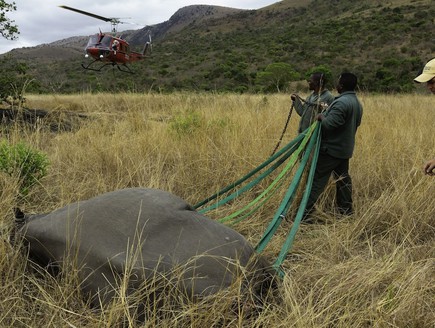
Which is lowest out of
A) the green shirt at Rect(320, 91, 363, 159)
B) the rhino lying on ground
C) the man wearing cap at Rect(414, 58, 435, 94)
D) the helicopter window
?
A: the rhino lying on ground

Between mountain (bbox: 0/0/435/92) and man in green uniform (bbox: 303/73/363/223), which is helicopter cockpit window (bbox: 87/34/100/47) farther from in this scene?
man in green uniform (bbox: 303/73/363/223)

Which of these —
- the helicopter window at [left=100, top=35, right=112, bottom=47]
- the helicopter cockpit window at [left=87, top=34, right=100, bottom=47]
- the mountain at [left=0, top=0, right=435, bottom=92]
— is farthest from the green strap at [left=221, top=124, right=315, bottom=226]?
the mountain at [left=0, top=0, right=435, bottom=92]

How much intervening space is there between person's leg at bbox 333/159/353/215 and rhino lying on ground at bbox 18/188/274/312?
1830mm

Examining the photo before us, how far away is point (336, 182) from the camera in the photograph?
11.8 feet

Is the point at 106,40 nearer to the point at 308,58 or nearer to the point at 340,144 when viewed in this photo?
the point at 340,144

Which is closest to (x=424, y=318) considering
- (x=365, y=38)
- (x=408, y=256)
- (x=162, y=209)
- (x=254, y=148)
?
(x=408, y=256)

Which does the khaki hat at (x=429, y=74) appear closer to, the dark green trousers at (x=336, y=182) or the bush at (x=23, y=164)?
the dark green trousers at (x=336, y=182)

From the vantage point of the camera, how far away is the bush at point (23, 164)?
3248 mm

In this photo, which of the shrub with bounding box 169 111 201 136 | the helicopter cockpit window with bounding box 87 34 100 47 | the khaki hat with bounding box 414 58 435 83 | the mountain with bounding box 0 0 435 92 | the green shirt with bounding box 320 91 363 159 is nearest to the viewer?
the khaki hat with bounding box 414 58 435 83

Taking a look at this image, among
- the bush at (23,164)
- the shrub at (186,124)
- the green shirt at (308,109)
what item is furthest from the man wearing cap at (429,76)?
the shrub at (186,124)

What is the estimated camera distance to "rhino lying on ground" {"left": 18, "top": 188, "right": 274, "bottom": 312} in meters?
1.74

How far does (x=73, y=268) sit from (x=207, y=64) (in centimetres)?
3084

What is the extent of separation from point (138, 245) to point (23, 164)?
6.64ft

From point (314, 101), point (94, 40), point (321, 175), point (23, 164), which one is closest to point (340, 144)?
point (321, 175)
